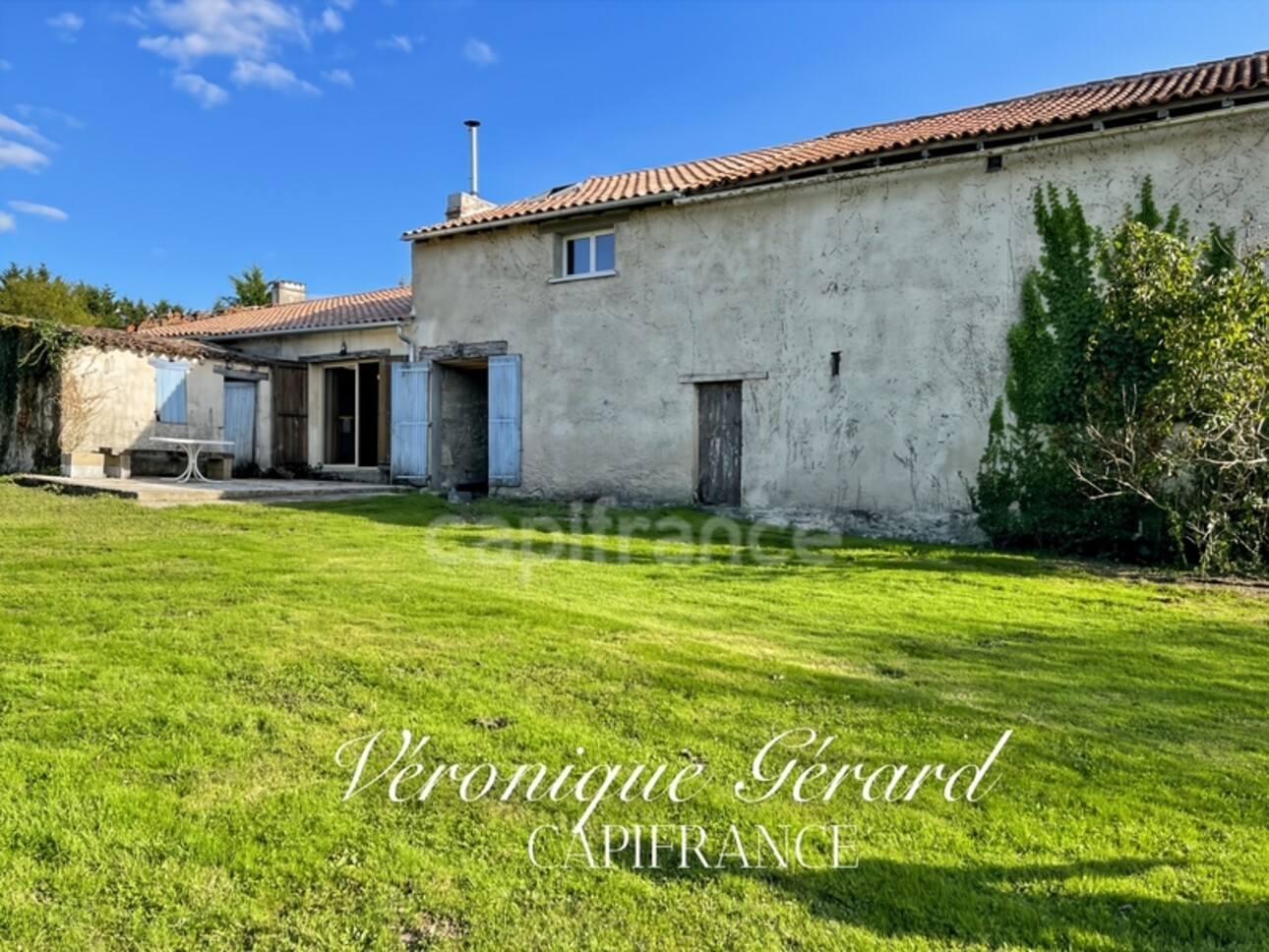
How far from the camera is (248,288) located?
3694 cm

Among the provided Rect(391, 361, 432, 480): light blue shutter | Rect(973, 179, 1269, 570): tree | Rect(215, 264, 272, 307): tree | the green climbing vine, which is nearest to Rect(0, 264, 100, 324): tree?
Rect(215, 264, 272, 307): tree

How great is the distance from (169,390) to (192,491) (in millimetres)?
4691

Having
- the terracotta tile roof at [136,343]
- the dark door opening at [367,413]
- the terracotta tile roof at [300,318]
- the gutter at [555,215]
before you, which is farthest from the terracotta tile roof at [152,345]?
the gutter at [555,215]

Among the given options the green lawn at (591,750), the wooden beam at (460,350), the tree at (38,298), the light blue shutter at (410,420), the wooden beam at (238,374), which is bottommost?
the green lawn at (591,750)

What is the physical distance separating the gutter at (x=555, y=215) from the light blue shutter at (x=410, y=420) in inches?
87.6

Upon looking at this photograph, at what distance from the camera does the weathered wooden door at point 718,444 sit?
11.3 m

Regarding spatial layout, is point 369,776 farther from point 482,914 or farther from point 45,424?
point 45,424

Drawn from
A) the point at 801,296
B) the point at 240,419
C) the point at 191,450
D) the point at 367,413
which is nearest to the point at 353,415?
the point at 367,413

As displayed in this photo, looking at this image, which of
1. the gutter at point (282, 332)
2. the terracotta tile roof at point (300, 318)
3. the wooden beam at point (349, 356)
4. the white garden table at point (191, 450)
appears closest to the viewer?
the white garden table at point (191, 450)

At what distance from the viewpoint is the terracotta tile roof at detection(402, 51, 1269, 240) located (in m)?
8.87

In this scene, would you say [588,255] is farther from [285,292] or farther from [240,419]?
[285,292]

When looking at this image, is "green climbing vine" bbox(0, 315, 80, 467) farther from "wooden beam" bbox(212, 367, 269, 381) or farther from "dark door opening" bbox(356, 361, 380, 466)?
"dark door opening" bbox(356, 361, 380, 466)

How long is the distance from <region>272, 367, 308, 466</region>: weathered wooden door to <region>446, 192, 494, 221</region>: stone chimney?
472 cm

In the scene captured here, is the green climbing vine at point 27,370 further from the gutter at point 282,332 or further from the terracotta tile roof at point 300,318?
the terracotta tile roof at point 300,318
